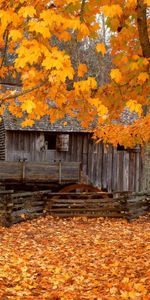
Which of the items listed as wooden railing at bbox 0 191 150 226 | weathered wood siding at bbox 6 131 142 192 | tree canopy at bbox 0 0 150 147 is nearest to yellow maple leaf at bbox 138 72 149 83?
tree canopy at bbox 0 0 150 147

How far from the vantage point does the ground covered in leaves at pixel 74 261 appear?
8695mm

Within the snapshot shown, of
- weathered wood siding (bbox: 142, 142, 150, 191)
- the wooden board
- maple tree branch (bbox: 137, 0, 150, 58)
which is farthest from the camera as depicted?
weathered wood siding (bbox: 142, 142, 150, 191)

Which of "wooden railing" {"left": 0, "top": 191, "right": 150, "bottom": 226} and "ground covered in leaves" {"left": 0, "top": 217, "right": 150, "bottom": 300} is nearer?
"ground covered in leaves" {"left": 0, "top": 217, "right": 150, "bottom": 300}

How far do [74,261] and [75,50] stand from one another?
5.98 m

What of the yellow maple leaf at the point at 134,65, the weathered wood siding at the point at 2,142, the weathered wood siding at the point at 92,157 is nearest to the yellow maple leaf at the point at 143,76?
the yellow maple leaf at the point at 134,65

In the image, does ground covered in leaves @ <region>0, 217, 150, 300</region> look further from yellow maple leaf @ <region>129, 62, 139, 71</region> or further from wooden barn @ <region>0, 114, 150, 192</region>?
wooden barn @ <region>0, 114, 150, 192</region>

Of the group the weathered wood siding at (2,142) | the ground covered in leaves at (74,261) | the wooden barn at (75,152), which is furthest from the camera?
the weathered wood siding at (2,142)

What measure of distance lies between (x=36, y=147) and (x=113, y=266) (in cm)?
1512

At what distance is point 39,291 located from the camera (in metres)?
8.95

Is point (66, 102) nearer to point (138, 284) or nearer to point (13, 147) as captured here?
point (138, 284)

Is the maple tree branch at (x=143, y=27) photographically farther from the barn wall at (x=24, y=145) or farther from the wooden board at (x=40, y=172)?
the barn wall at (x=24, y=145)

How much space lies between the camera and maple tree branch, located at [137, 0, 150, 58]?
7350 mm

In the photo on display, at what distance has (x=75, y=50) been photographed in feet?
28.0

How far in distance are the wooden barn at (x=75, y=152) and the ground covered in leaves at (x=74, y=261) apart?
22.5ft
